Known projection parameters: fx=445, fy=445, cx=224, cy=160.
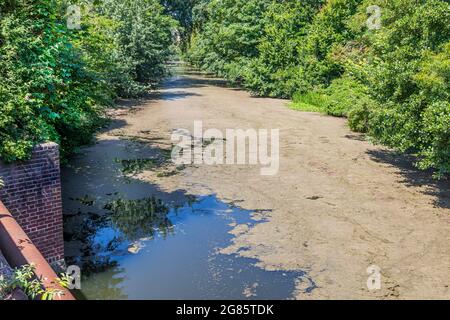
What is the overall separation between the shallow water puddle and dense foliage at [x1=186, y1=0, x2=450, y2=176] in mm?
5514

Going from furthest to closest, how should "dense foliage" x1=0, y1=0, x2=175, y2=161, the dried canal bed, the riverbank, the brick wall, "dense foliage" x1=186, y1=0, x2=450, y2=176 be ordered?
"dense foliage" x1=186, y1=0, x2=450, y2=176
the riverbank
the dried canal bed
"dense foliage" x1=0, y1=0, x2=175, y2=161
the brick wall

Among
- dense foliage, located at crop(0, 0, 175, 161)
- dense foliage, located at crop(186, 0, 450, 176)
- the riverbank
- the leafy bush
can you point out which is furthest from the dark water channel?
dense foliage, located at crop(186, 0, 450, 176)

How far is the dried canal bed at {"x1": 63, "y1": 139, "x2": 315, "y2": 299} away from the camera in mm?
7773

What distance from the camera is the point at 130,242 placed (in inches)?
379

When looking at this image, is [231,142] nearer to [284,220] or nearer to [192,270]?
[284,220]

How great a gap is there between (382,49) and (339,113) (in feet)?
38.2

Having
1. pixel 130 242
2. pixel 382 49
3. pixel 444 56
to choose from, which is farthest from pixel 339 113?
pixel 130 242

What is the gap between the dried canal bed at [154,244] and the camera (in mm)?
7773

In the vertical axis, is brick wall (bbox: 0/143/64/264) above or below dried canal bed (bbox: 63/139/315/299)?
above

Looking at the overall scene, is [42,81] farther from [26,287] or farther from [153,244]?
[26,287]

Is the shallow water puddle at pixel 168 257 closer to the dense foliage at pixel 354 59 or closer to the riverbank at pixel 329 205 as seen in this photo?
the riverbank at pixel 329 205

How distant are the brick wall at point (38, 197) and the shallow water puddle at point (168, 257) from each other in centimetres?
97

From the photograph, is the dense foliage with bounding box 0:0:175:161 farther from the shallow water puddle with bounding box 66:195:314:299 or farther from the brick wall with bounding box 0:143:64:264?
the shallow water puddle with bounding box 66:195:314:299

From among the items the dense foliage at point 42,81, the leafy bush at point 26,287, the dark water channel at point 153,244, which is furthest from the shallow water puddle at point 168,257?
the leafy bush at point 26,287
